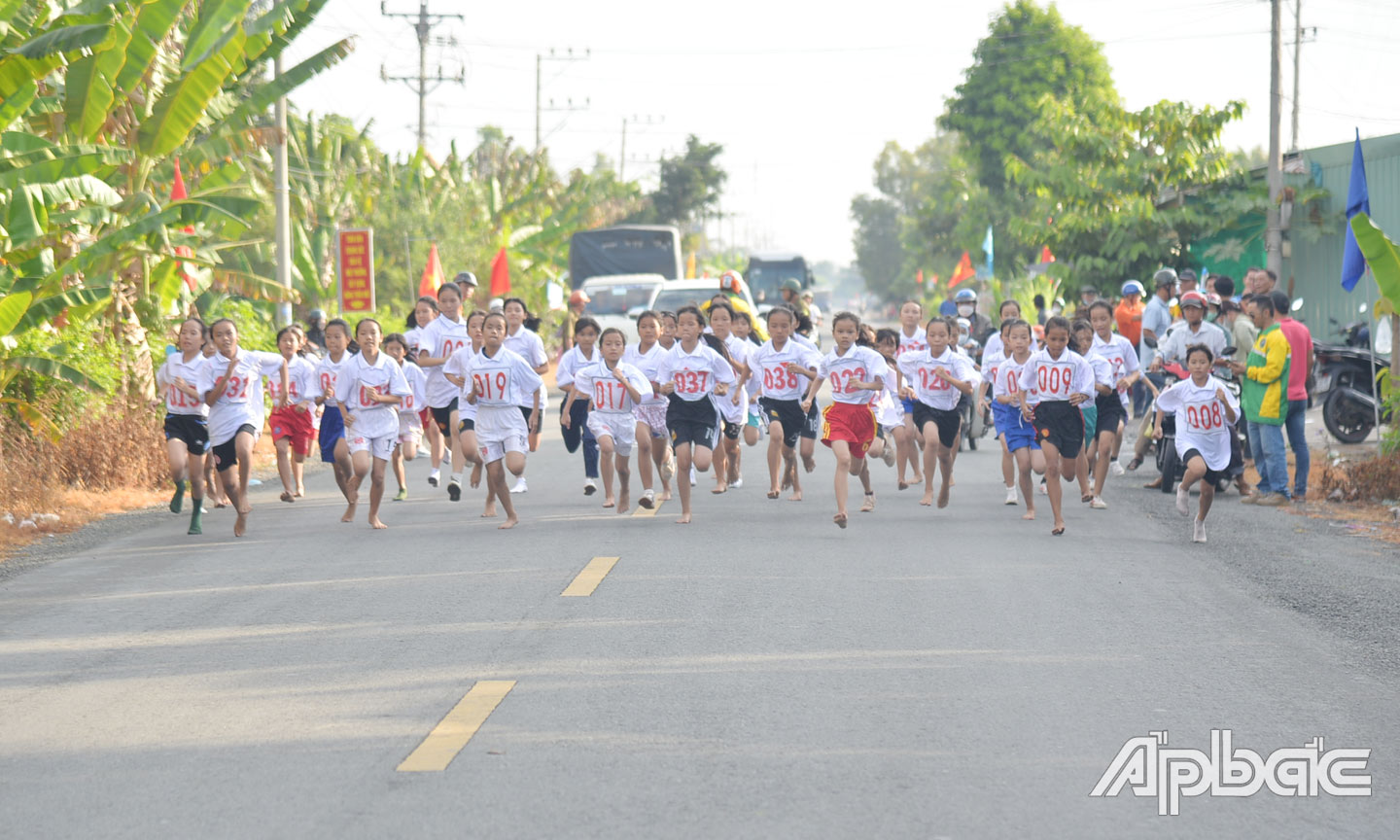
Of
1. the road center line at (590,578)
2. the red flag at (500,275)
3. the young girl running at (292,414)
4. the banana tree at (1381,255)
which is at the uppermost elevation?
the red flag at (500,275)

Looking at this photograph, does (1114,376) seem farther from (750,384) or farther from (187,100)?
(187,100)

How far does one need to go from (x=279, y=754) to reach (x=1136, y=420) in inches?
656

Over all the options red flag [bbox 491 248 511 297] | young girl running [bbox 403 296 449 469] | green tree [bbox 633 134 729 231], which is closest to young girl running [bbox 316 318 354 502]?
young girl running [bbox 403 296 449 469]

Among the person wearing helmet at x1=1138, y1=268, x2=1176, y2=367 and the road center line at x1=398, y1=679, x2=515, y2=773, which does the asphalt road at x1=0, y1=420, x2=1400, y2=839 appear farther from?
the person wearing helmet at x1=1138, y1=268, x2=1176, y2=367

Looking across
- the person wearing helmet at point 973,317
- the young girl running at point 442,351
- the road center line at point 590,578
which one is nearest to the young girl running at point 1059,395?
the road center line at point 590,578

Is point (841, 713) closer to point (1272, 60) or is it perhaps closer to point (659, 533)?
point (659, 533)

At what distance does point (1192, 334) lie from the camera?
46.0 ft

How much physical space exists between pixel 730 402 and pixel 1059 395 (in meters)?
3.05

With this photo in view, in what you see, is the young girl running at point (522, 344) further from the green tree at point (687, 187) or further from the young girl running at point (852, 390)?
the green tree at point (687, 187)

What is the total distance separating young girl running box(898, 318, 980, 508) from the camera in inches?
518

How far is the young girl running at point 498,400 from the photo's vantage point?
479 inches

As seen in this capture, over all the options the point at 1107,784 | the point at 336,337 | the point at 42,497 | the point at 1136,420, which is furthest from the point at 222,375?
the point at 1136,420

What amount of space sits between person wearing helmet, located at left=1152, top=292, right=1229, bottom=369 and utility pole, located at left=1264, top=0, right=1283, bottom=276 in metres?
8.96

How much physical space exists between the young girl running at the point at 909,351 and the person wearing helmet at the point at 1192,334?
2.24 m
